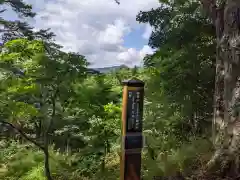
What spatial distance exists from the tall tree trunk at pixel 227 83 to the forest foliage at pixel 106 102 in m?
0.59

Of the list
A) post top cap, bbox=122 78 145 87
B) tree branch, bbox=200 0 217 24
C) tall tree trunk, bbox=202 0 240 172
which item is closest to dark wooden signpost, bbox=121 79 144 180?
post top cap, bbox=122 78 145 87

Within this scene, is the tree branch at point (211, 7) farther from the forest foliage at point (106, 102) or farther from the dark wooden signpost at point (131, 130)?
the dark wooden signpost at point (131, 130)

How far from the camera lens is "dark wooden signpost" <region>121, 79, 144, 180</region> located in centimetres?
382

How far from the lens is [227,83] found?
4953mm

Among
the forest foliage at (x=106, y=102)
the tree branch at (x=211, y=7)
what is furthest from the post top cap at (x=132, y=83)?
the tree branch at (x=211, y=7)

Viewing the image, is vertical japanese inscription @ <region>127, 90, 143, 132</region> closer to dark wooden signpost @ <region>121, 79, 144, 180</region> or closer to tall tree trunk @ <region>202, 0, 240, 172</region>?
dark wooden signpost @ <region>121, 79, 144, 180</region>

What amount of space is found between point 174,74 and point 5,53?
3465 mm

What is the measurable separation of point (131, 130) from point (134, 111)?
0.82ft

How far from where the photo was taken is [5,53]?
5320mm

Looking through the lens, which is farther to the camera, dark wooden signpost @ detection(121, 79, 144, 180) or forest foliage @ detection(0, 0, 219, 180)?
forest foliage @ detection(0, 0, 219, 180)

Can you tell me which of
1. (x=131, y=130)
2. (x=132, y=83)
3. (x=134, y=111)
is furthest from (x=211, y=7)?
(x=131, y=130)

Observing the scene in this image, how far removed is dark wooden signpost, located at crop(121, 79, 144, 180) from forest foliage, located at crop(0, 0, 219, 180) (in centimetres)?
163

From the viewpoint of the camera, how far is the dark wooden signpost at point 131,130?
12.5 ft

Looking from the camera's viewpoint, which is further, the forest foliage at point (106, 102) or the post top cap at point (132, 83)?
the forest foliage at point (106, 102)
